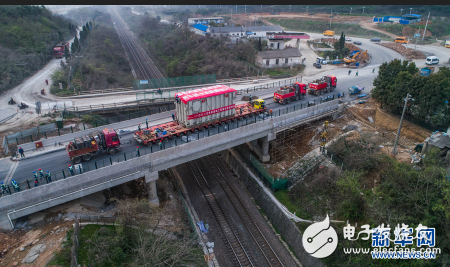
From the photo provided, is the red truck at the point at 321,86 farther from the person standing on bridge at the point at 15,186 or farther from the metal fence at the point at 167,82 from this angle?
the person standing on bridge at the point at 15,186

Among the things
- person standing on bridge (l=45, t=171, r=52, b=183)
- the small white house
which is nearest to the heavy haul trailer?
person standing on bridge (l=45, t=171, r=52, b=183)

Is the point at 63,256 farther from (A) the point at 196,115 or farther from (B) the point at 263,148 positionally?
(B) the point at 263,148

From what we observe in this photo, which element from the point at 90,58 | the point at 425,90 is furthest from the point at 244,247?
the point at 90,58

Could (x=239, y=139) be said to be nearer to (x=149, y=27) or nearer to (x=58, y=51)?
(x=58, y=51)

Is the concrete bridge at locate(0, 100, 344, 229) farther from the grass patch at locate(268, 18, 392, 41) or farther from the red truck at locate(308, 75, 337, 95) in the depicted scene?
the grass patch at locate(268, 18, 392, 41)

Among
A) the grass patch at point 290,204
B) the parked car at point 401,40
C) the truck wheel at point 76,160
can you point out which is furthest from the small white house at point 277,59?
the truck wheel at point 76,160
